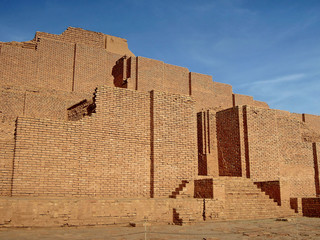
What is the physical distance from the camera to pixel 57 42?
17.3 m

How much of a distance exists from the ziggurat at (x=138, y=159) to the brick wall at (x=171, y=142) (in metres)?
0.03

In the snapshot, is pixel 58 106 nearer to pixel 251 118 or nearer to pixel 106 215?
pixel 106 215

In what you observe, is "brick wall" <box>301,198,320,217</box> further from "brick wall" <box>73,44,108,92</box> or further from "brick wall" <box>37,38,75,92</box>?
"brick wall" <box>37,38,75,92</box>

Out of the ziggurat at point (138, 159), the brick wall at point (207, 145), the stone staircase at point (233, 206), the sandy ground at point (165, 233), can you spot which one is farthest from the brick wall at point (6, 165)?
the brick wall at point (207, 145)

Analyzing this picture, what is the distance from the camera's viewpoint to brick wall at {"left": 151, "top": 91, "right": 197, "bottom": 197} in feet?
30.8

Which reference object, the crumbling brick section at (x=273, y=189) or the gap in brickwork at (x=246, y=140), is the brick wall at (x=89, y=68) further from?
the crumbling brick section at (x=273, y=189)

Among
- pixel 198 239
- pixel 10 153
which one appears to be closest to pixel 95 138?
pixel 10 153

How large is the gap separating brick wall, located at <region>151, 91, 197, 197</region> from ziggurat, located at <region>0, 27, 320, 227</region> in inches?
1.1

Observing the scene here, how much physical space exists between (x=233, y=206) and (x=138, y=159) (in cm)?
283

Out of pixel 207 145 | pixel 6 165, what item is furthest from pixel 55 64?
pixel 6 165

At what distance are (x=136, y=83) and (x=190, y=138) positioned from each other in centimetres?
893

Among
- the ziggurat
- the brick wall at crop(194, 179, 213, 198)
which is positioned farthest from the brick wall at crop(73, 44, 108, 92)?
the brick wall at crop(194, 179, 213, 198)

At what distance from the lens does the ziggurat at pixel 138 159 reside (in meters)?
7.64

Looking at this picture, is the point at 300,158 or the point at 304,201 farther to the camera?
the point at 300,158
